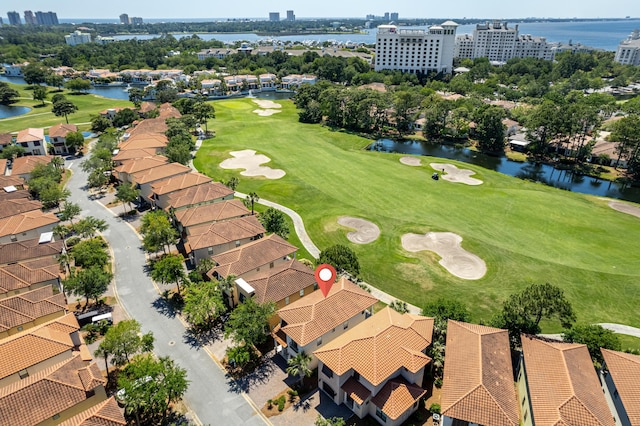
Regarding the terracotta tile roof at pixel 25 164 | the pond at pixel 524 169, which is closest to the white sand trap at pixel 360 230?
the pond at pixel 524 169

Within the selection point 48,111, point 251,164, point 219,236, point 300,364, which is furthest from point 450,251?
point 48,111

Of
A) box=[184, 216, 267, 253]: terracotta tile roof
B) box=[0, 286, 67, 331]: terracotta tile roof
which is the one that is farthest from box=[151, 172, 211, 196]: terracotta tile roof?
box=[0, 286, 67, 331]: terracotta tile roof

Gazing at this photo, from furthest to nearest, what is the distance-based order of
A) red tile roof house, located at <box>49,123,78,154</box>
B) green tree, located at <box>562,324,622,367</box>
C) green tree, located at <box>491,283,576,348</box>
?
1. red tile roof house, located at <box>49,123,78,154</box>
2. green tree, located at <box>491,283,576,348</box>
3. green tree, located at <box>562,324,622,367</box>

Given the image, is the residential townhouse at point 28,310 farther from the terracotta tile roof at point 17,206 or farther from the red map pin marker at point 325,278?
the red map pin marker at point 325,278

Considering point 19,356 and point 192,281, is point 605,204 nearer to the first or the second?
point 192,281

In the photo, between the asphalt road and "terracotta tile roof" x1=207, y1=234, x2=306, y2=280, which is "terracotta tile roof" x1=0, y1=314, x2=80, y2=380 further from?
"terracotta tile roof" x1=207, y1=234, x2=306, y2=280
